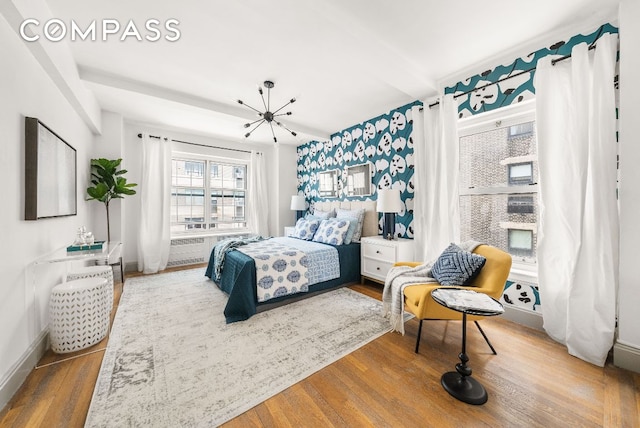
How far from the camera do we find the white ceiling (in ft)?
6.08

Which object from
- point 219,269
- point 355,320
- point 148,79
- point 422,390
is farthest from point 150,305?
point 422,390

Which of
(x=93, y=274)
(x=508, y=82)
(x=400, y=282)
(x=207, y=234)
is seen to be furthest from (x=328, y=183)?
(x=93, y=274)

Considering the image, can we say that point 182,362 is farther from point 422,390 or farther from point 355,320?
point 422,390

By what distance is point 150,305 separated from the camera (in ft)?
9.34

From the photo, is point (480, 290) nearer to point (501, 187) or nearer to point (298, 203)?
point (501, 187)

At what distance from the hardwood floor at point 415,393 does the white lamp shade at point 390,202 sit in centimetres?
166

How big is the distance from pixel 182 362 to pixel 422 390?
1719 millimetres

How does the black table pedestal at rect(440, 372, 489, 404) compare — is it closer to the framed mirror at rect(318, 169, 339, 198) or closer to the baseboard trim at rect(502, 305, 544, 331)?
the baseboard trim at rect(502, 305, 544, 331)

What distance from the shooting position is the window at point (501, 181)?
2531 millimetres

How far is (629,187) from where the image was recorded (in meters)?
1.74

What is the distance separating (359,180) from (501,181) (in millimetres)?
2049

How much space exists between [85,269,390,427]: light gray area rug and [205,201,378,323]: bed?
116mm

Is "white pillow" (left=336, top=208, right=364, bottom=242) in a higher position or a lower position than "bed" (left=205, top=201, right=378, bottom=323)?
higher

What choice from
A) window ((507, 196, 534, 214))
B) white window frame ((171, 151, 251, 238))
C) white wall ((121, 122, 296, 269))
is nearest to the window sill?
white window frame ((171, 151, 251, 238))
